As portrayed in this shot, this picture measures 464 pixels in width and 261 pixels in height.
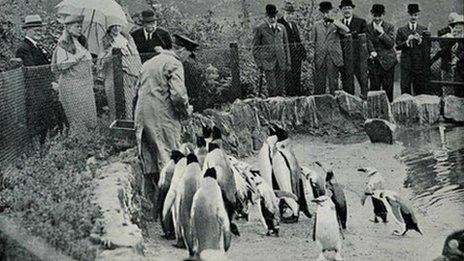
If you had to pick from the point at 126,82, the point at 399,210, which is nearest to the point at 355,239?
the point at 399,210

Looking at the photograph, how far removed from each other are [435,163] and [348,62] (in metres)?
1.95

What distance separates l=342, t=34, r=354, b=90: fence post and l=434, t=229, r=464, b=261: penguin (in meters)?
5.12

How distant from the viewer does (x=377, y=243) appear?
786cm

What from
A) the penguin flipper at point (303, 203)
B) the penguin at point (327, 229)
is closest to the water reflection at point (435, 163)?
the penguin flipper at point (303, 203)

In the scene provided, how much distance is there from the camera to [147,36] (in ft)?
32.2

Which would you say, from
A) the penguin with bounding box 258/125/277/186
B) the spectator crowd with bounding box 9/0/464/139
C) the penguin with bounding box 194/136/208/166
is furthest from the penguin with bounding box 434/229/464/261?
the spectator crowd with bounding box 9/0/464/139

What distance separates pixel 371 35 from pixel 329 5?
644 millimetres

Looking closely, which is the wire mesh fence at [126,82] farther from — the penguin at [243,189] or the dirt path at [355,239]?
the dirt path at [355,239]

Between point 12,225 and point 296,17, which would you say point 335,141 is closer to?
point 296,17

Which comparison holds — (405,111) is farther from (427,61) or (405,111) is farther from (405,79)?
(427,61)

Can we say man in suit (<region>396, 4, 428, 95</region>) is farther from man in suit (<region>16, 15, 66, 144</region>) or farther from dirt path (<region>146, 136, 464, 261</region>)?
man in suit (<region>16, 15, 66, 144</region>)

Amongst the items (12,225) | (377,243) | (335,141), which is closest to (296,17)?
(335,141)

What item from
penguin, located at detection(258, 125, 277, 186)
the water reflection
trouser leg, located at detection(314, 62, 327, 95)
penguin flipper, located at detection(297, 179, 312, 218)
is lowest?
the water reflection

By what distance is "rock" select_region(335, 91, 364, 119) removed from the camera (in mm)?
11789
